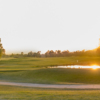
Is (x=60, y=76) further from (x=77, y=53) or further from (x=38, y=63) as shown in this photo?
(x=77, y=53)

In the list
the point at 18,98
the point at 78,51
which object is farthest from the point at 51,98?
the point at 78,51

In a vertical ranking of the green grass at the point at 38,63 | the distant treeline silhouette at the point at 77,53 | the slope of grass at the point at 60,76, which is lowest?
the slope of grass at the point at 60,76

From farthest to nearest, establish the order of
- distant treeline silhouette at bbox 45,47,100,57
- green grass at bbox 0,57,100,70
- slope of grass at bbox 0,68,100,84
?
distant treeline silhouette at bbox 45,47,100,57 < green grass at bbox 0,57,100,70 < slope of grass at bbox 0,68,100,84

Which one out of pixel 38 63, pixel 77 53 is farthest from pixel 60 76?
pixel 77 53

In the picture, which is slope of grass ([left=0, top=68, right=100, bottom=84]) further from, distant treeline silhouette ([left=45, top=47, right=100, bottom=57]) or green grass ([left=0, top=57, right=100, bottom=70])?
distant treeline silhouette ([left=45, top=47, right=100, bottom=57])

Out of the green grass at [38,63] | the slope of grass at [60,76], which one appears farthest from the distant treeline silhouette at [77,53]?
the slope of grass at [60,76]

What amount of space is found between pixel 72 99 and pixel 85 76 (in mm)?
12842

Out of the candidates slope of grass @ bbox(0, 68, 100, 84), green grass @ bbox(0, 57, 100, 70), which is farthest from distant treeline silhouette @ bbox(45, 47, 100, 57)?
slope of grass @ bbox(0, 68, 100, 84)

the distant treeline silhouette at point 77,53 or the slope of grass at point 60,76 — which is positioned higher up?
the distant treeline silhouette at point 77,53

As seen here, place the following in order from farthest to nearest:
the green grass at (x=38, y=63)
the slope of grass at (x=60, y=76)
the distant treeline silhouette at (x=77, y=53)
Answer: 1. the distant treeline silhouette at (x=77, y=53)
2. the green grass at (x=38, y=63)
3. the slope of grass at (x=60, y=76)

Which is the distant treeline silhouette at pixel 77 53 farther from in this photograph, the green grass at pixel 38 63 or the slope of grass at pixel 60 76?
the slope of grass at pixel 60 76

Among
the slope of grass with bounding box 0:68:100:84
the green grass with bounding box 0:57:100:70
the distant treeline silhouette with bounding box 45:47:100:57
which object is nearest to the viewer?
the slope of grass with bounding box 0:68:100:84

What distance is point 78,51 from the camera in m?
77.1

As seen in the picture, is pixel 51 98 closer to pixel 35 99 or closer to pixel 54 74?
pixel 35 99
